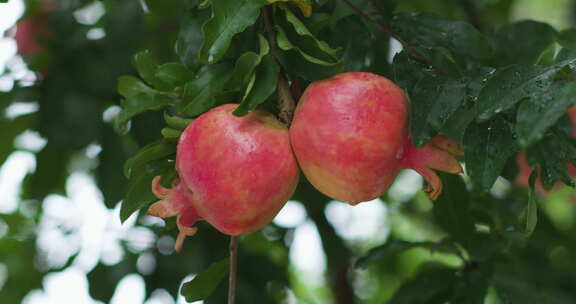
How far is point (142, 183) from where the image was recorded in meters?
1.05


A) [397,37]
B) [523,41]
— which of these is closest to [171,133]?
[397,37]

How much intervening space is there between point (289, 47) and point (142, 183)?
0.31 meters

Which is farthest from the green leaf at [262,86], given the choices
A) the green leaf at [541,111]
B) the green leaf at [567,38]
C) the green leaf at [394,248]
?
the green leaf at [394,248]

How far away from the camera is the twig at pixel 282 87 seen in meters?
0.96

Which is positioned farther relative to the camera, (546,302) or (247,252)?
(247,252)

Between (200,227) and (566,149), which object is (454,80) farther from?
(200,227)

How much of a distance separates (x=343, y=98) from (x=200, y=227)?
103 cm

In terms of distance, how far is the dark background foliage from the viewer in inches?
36.2

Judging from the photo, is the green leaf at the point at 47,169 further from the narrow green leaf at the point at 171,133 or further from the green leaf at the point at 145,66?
the narrow green leaf at the point at 171,133

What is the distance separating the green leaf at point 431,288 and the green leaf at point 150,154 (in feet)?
2.20

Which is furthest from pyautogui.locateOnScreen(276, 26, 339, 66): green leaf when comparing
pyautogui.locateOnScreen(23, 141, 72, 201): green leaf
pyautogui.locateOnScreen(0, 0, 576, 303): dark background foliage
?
pyautogui.locateOnScreen(23, 141, 72, 201): green leaf

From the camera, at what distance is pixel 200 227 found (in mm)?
1822

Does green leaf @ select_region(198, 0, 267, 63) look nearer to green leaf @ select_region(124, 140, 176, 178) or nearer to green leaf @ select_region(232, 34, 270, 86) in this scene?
green leaf @ select_region(232, 34, 270, 86)

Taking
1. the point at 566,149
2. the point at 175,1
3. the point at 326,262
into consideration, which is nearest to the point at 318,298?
the point at 326,262
